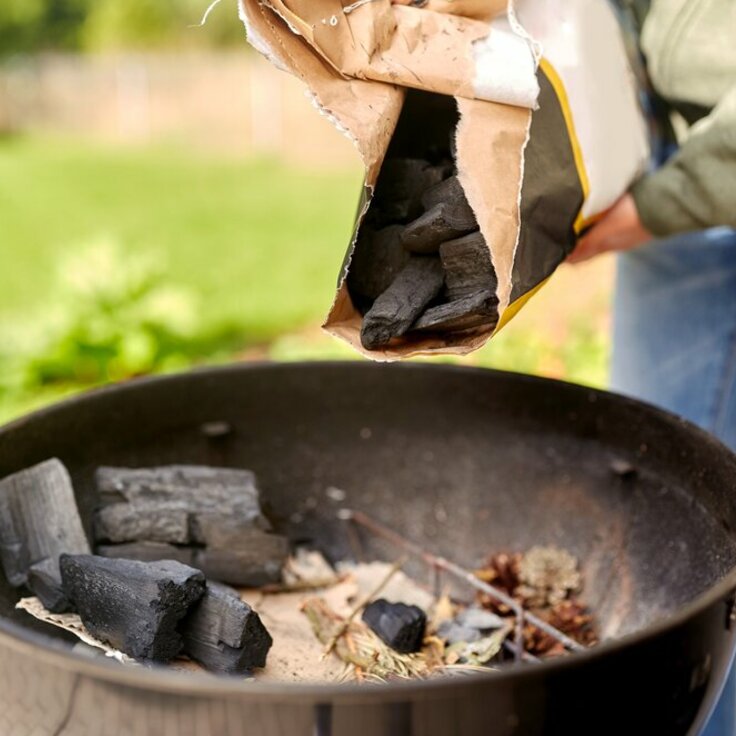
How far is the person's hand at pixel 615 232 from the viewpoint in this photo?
1557 millimetres

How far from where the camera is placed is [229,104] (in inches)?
479

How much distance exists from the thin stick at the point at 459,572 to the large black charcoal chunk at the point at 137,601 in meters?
0.58

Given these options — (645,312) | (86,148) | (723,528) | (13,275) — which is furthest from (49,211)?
(723,528)

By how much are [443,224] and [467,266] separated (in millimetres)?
67

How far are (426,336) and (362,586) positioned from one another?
658 mm

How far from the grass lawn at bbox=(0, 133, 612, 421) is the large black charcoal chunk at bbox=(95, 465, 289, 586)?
2.02 metres

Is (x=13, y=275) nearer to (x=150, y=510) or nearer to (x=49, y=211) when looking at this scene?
(x=49, y=211)

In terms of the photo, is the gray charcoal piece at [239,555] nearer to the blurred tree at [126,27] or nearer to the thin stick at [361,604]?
the thin stick at [361,604]

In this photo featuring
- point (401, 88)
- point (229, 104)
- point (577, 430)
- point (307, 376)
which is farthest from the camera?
point (229, 104)

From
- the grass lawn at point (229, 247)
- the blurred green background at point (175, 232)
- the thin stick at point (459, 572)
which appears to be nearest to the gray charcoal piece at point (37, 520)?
the thin stick at point (459, 572)

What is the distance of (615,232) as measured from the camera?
158cm

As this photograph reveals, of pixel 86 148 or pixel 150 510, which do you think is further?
pixel 86 148

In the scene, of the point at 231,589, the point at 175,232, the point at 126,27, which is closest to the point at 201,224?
the point at 175,232

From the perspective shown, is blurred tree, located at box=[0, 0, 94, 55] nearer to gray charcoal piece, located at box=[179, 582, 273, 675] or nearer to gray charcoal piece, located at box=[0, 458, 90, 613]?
gray charcoal piece, located at box=[0, 458, 90, 613]
